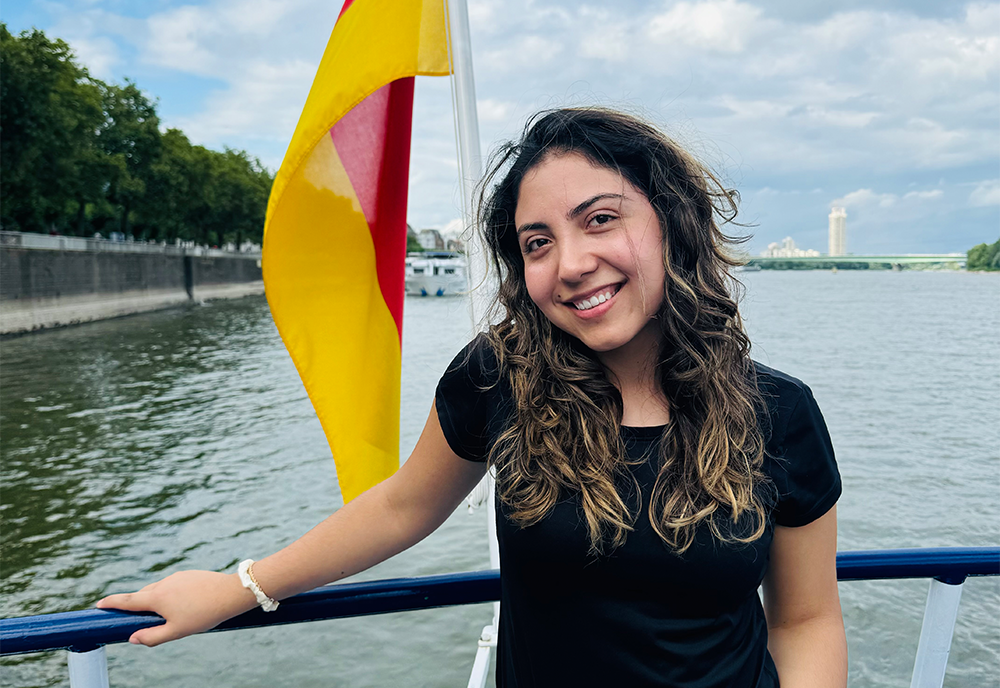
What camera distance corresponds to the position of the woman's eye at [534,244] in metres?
1.40

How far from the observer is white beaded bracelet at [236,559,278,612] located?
53.9 inches

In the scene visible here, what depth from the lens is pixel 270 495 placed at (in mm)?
10414

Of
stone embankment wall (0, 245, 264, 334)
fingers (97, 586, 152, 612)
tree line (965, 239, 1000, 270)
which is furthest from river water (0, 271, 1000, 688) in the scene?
tree line (965, 239, 1000, 270)

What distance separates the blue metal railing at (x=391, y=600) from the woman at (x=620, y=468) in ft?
0.15

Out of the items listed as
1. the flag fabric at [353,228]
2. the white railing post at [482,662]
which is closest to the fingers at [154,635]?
the flag fabric at [353,228]

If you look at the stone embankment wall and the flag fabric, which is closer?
the flag fabric

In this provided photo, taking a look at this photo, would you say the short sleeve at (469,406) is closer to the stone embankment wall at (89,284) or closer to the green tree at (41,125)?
the green tree at (41,125)

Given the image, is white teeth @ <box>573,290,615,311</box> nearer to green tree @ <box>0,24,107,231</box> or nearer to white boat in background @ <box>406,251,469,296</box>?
green tree @ <box>0,24,107,231</box>

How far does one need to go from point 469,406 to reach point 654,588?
0.44 metres

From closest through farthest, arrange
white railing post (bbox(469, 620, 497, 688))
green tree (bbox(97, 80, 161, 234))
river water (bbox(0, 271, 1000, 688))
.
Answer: white railing post (bbox(469, 620, 497, 688)) < river water (bbox(0, 271, 1000, 688)) < green tree (bbox(97, 80, 161, 234))

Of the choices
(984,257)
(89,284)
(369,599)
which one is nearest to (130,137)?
(89,284)

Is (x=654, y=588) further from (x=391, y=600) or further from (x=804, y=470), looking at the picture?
(x=391, y=600)

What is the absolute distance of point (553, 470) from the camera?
52.3 inches

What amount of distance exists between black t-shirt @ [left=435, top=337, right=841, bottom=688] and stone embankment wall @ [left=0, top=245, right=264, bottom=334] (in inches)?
1173
